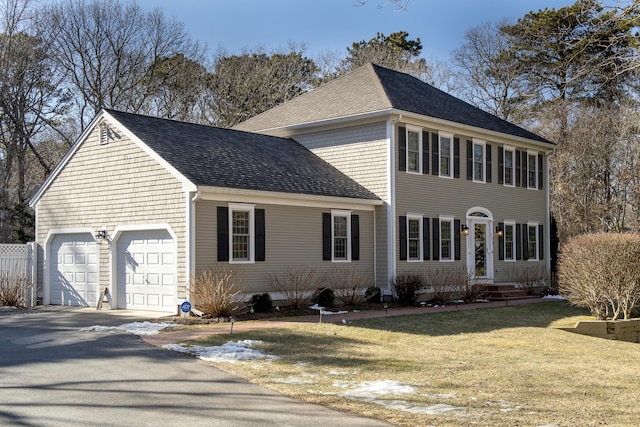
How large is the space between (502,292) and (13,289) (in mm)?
15124

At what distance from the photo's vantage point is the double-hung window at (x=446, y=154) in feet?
73.6

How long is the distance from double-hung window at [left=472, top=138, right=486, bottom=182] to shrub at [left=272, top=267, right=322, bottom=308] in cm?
842

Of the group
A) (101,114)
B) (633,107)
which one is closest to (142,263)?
(101,114)

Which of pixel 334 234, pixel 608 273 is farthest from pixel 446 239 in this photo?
pixel 608 273

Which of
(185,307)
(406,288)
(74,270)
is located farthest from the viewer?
(406,288)

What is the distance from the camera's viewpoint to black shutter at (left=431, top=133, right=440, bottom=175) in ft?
71.9

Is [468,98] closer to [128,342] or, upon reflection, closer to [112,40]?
[112,40]

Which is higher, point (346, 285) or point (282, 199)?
point (282, 199)

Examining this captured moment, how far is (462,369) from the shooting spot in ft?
33.5

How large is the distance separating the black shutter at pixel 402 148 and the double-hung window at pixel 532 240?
769 cm

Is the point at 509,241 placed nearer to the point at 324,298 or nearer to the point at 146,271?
the point at 324,298

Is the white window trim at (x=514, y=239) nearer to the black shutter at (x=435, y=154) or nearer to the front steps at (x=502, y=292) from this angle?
the front steps at (x=502, y=292)

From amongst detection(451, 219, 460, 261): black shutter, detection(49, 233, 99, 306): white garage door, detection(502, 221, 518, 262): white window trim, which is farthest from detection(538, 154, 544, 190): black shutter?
detection(49, 233, 99, 306): white garage door

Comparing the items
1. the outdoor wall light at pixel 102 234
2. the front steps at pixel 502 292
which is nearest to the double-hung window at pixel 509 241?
the front steps at pixel 502 292
